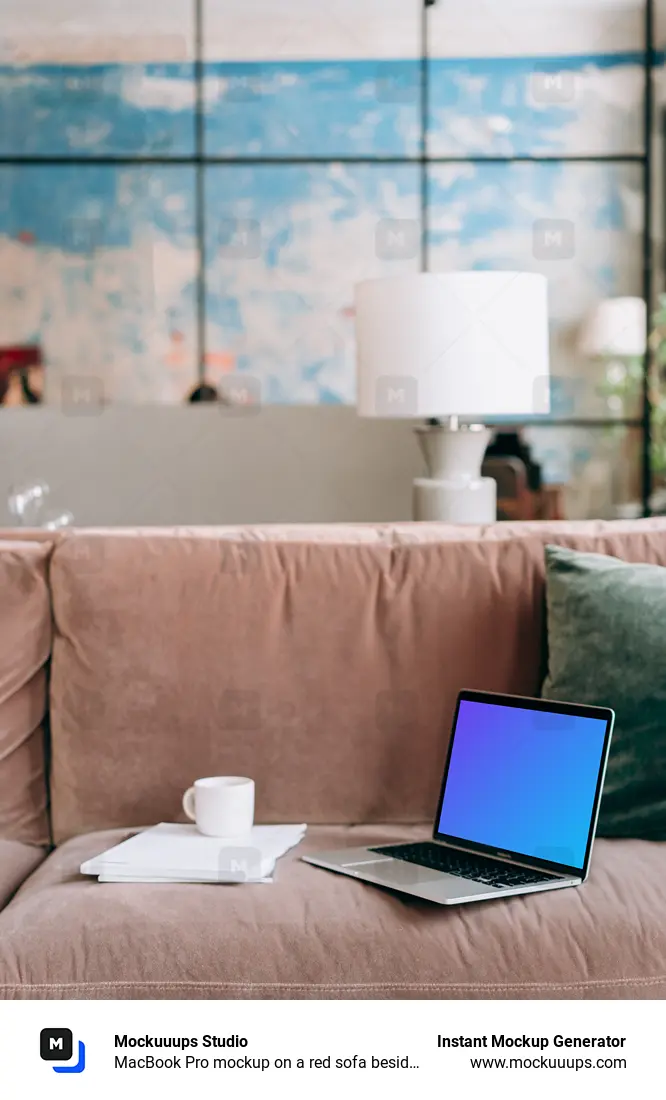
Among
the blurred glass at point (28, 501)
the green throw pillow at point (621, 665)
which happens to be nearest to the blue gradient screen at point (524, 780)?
the green throw pillow at point (621, 665)

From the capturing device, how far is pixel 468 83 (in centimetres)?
444

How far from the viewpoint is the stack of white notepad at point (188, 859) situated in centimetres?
120

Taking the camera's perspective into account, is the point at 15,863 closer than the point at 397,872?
No

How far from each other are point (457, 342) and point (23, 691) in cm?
87

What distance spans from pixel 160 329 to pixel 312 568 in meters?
3.17

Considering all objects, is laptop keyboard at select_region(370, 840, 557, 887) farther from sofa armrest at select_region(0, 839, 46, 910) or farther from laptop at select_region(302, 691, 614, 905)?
sofa armrest at select_region(0, 839, 46, 910)

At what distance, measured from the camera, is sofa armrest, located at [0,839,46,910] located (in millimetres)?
1278

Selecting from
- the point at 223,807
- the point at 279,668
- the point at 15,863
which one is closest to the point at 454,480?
the point at 279,668

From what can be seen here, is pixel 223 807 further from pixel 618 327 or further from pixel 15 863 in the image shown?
pixel 618 327

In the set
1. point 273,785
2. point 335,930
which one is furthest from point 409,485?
point 335,930

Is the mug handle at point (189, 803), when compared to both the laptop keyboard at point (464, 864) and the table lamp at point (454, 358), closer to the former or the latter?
the laptop keyboard at point (464, 864)

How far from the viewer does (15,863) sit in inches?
53.5
